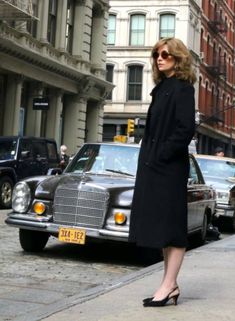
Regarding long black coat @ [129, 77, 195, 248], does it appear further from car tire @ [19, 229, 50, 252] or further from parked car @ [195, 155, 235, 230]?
parked car @ [195, 155, 235, 230]

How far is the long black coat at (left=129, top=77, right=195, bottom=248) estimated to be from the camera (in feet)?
16.8

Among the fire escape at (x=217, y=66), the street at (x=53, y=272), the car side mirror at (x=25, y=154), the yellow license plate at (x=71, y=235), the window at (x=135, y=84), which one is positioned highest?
the fire escape at (x=217, y=66)

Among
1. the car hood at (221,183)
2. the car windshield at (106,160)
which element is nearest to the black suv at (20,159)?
the car hood at (221,183)

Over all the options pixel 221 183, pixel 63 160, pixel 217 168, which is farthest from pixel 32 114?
pixel 221 183

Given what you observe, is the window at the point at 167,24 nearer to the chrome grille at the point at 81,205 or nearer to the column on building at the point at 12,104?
the column on building at the point at 12,104

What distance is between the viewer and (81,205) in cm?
831

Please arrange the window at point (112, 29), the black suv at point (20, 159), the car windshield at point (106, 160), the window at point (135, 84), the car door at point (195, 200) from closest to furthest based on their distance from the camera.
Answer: the car windshield at point (106, 160) → the car door at point (195, 200) → the black suv at point (20, 159) → the window at point (135, 84) → the window at point (112, 29)

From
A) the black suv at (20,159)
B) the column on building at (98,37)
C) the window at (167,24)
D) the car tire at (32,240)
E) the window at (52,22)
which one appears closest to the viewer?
the car tire at (32,240)

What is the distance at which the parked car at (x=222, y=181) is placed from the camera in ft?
46.4

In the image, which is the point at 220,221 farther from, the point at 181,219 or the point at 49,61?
the point at 49,61

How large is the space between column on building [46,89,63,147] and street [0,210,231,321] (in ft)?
59.2

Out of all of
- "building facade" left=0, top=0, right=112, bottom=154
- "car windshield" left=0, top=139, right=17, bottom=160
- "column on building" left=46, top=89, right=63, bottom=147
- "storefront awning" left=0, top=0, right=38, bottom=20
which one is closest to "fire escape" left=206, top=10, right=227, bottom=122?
"building facade" left=0, top=0, right=112, bottom=154

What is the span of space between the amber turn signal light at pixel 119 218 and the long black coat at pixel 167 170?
113 inches

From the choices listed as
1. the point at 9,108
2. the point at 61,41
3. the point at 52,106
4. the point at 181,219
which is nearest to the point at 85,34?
the point at 61,41
